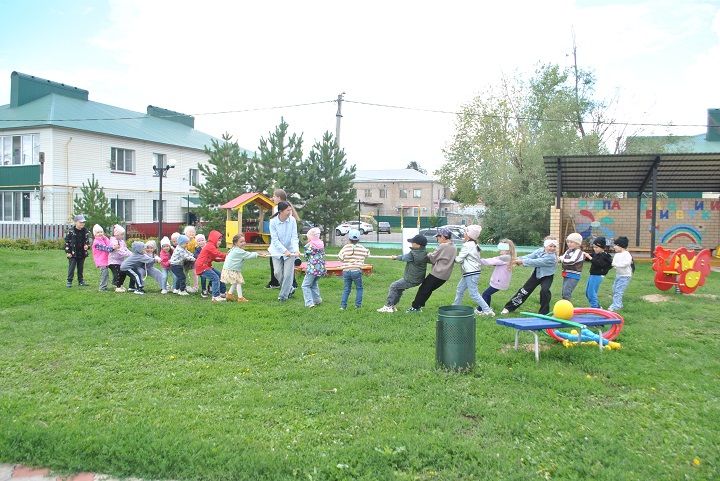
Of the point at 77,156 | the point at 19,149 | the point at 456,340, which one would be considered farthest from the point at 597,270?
the point at 19,149

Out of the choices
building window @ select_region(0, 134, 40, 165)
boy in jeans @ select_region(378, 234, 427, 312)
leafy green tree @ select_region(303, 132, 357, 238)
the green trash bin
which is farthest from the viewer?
building window @ select_region(0, 134, 40, 165)

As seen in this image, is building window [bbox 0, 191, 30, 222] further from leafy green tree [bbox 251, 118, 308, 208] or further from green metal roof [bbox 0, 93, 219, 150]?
leafy green tree [bbox 251, 118, 308, 208]

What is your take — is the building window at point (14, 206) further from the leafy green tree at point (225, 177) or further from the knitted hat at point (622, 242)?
the knitted hat at point (622, 242)

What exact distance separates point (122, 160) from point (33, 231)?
6963 mm

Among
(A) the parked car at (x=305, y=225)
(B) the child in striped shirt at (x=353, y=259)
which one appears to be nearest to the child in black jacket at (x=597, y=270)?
(B) the child in striped shirt at (x=353, y=259)

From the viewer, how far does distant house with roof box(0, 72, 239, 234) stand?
2927 cm

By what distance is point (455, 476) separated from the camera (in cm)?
404

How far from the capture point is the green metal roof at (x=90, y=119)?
97.0ft

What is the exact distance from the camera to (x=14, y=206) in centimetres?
3019

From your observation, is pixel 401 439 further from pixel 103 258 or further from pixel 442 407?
pixel 103 258

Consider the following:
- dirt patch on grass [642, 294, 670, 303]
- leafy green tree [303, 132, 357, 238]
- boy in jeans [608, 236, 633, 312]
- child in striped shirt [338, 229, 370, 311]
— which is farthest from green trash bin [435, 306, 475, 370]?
leafy green tree [303, 132, 357, 238]

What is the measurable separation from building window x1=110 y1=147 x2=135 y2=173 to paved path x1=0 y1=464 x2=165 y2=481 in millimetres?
30883

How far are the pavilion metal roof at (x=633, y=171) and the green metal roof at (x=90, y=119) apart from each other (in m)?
23.7

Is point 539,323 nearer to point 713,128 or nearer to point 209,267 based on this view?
point 209,267
